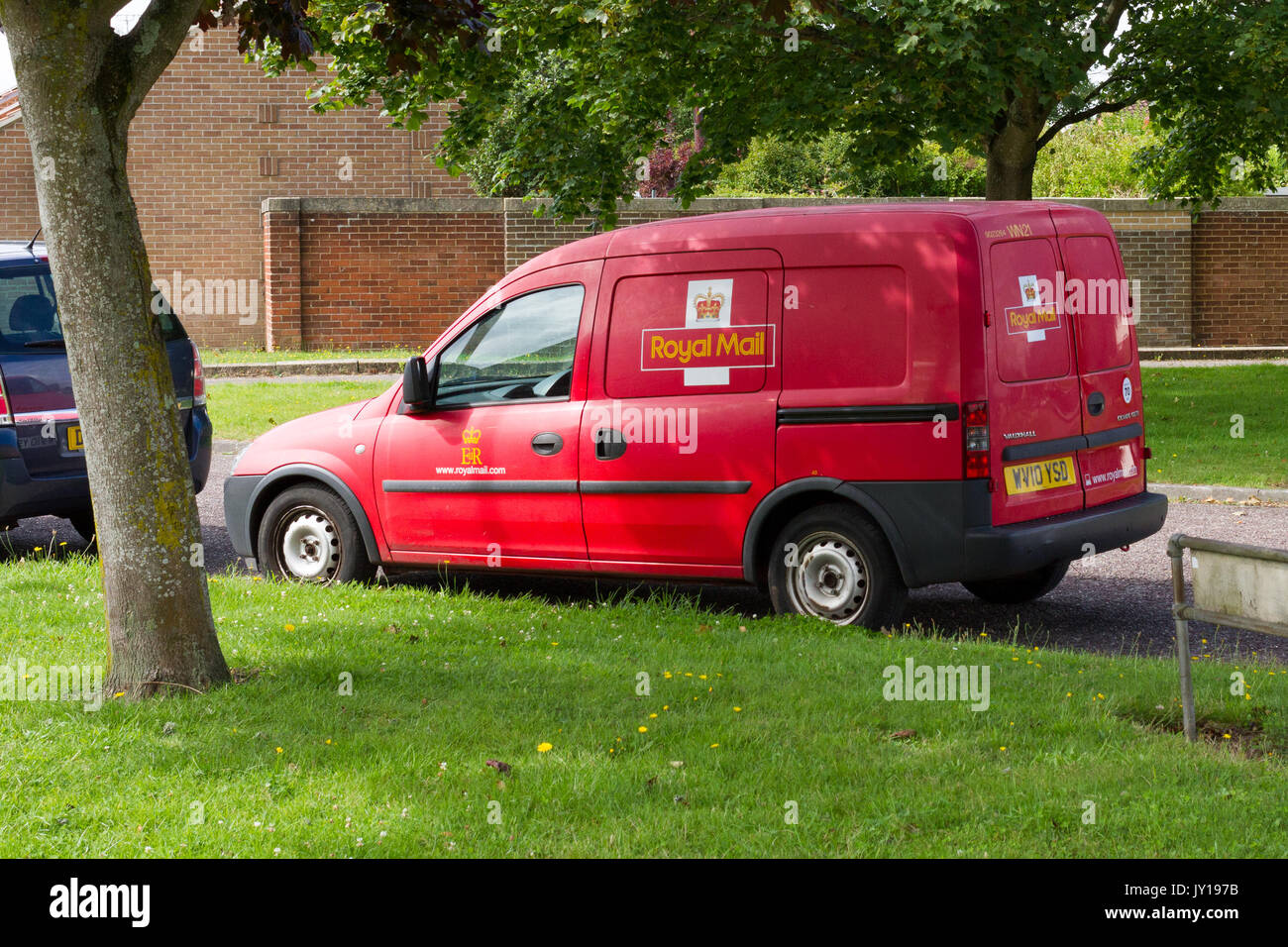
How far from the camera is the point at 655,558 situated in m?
7.50

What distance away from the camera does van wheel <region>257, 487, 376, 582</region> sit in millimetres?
8406

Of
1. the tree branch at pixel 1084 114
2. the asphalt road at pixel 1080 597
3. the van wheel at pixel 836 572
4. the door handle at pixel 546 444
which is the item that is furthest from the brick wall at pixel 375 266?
the van wheel at pixel 836 572

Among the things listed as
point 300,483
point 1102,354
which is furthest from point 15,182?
point 1102,354

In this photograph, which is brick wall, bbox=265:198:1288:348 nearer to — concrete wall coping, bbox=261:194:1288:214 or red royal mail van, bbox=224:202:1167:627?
concrete wall coping, bbox=261:194:1288:214

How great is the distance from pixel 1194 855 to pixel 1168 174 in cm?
1729

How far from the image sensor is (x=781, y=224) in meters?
7.21

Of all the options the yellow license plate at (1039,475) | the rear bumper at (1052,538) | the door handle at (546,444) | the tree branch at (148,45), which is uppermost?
the tree branch at (148,45)

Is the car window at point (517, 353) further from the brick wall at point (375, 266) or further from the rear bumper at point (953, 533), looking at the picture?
the brick wall at point (375, 266)

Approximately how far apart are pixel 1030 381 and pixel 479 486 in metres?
2.98

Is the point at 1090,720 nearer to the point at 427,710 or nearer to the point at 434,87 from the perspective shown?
the point at 427,710

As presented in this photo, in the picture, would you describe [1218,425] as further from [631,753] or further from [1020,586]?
[631,753]

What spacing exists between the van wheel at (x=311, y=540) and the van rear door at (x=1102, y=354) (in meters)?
4.09

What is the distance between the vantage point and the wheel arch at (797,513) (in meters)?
6.82

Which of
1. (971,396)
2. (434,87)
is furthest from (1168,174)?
(971,396)
